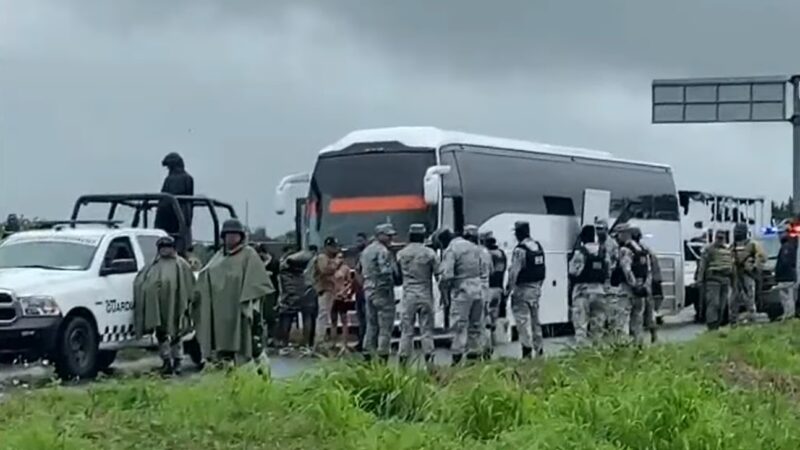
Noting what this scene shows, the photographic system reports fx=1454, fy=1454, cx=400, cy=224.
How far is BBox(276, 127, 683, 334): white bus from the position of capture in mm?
23531

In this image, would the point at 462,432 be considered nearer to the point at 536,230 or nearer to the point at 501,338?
the point at 501,338

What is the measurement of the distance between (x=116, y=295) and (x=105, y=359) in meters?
1.10

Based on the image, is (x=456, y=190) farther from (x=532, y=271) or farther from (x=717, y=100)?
(x=717, y=100)

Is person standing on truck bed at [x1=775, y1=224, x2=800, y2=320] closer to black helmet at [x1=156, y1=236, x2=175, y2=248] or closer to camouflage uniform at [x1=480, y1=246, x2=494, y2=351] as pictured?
camouflage uniform at [x1=480, y1=246, x2=494, y2=351]

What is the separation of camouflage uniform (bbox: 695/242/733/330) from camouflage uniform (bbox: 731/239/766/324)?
0.22 metres

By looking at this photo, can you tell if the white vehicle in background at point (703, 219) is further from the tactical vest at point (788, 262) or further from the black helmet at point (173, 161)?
the black helmet at point (173, 161)

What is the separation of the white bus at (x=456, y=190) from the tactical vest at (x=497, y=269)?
47.8 inches

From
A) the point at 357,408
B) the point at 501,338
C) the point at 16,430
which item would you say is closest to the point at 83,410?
the point at 16,430

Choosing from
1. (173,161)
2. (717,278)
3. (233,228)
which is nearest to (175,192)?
(173,161)

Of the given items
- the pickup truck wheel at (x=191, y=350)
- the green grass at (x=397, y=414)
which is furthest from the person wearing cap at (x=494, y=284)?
the green grass at (x=397, y=414)

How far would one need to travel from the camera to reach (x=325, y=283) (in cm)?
2183

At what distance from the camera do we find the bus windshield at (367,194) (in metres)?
23.4

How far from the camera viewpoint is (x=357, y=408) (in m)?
9.73

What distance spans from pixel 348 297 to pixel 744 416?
11726mm
